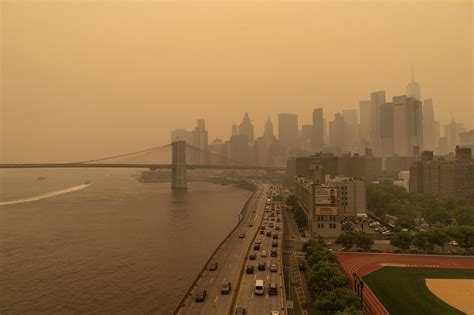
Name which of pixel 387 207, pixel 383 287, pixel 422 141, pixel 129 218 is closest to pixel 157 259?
pixel 383 287

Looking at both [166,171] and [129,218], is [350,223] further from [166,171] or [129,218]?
[166,171]

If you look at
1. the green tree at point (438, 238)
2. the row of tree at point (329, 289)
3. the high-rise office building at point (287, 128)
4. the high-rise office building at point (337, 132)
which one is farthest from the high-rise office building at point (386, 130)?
the row of tree at point (329, 289)

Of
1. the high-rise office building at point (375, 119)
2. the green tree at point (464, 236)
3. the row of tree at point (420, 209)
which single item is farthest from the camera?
the high-rise office building at point (375, 119)

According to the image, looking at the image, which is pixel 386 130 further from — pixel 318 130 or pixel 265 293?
pixel 265 293

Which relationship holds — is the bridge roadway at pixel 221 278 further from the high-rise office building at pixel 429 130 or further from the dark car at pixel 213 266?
the high-rise office building at pixel 429 130

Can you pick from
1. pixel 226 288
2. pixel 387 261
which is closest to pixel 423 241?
pixel 387 261
